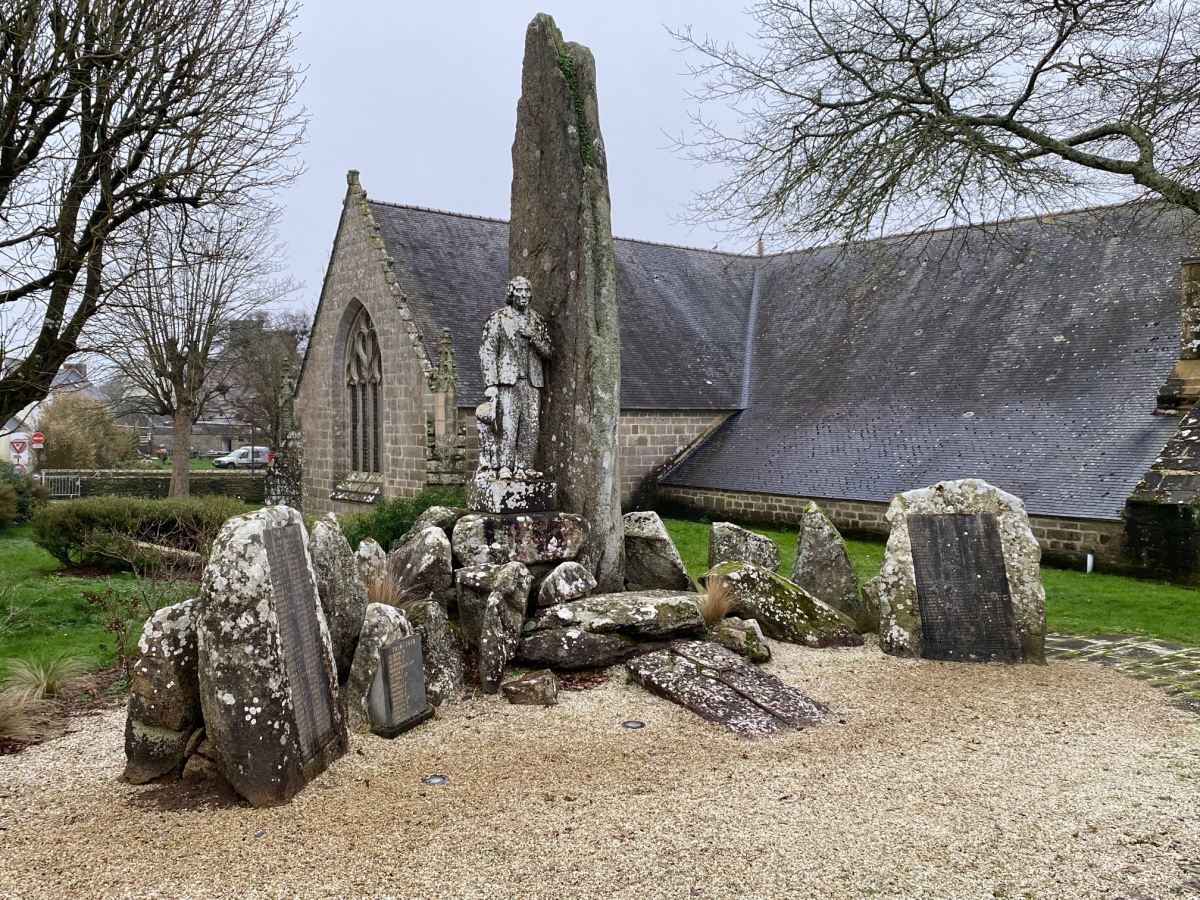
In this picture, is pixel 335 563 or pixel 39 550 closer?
pixel 335 563

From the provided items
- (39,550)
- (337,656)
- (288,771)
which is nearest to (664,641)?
(337,656)

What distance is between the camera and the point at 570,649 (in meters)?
6.46

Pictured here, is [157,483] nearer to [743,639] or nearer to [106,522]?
[106,522]

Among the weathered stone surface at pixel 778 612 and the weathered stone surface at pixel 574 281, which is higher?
the weathered stone surface at pixel 574 281

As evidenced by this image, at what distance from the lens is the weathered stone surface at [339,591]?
5.77 meters

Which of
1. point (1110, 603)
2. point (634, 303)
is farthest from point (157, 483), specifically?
point (1110, 603)

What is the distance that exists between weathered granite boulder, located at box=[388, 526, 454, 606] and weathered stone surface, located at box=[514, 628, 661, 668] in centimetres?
103

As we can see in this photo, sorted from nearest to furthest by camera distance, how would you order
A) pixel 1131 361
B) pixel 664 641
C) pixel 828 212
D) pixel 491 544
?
pixel 664 641
pixel 491 544
pixel 828 212
pixel 1131 361

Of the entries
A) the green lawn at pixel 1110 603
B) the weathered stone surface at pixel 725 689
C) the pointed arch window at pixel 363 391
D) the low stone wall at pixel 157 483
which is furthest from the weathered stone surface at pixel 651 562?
the low stone wall at pixel 157 483

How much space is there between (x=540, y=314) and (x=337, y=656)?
3.67 metres

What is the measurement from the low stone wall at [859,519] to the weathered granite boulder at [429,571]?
225 inches

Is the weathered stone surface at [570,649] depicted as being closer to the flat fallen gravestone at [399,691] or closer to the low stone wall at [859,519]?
the flat fallen gravestone at [399,691]

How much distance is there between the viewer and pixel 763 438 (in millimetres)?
18625

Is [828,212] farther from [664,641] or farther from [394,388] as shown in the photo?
[394,388]
